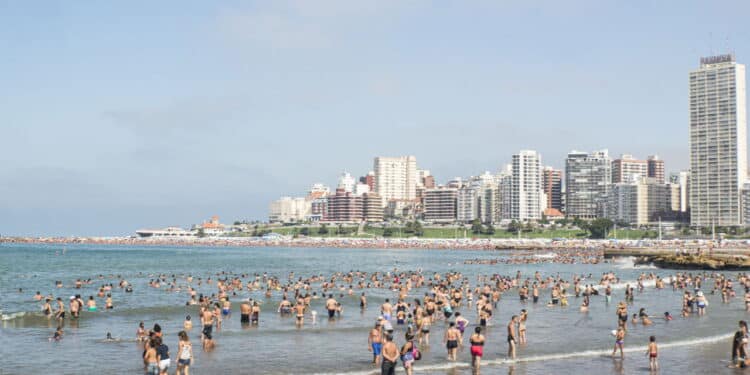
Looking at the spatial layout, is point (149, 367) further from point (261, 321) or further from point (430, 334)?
point (261, 321)

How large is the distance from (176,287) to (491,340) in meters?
35.9

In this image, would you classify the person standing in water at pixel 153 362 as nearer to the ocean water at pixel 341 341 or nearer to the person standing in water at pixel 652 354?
the ocean water at pixel 341 341

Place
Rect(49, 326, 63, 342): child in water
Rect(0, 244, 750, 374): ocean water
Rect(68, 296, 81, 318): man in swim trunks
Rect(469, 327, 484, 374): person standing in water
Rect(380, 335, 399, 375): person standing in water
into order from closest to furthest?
Rect(380, 335, 399, 375): person standing in water
Rect(469, 327, 484, 374): person standing in water
Rect(0, 244, 750, 374): ocean water
Rect(49, 326, 63, 342): child in water
Rect(68, 296, 81, 318): man in swim trunks

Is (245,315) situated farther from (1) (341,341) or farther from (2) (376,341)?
(2) (376,341)

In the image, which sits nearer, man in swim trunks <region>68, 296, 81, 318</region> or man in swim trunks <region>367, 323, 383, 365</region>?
man in swim trunks <region>367, 323, 383, 365</region>

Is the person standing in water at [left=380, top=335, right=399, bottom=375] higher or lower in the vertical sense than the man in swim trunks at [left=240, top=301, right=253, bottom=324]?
higher

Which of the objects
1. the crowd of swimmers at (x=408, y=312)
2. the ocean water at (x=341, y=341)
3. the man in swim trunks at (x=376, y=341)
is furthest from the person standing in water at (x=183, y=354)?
the man in swim trunks at (x=376, y=341)

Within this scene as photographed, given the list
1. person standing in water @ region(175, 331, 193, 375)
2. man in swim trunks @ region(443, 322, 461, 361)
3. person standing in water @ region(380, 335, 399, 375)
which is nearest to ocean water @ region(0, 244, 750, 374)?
man in swim trunks @ region(443, 322, 461, 361)

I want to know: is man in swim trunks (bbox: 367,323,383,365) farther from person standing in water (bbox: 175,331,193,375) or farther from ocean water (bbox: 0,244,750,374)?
person standing in water (bbox: 175,331,193,375)

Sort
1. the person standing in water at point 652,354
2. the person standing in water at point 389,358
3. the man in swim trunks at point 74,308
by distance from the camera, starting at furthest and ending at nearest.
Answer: the man in swim trunks at point 74,308, the person standing in water at point 652,354, the person standing in water at point 389,358

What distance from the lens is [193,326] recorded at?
119ft

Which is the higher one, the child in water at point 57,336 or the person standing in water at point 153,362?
the person standing in water at point 153,362

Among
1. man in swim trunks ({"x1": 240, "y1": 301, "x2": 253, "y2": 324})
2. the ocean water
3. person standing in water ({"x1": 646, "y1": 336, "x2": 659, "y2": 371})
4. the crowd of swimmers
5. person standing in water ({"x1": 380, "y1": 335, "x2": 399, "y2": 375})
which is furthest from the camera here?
man in swim trunks ({"x1": 240, "y1": 301, "x2": 253, "y2": 324})

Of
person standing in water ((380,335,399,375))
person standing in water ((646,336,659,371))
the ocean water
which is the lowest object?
the ocean water
